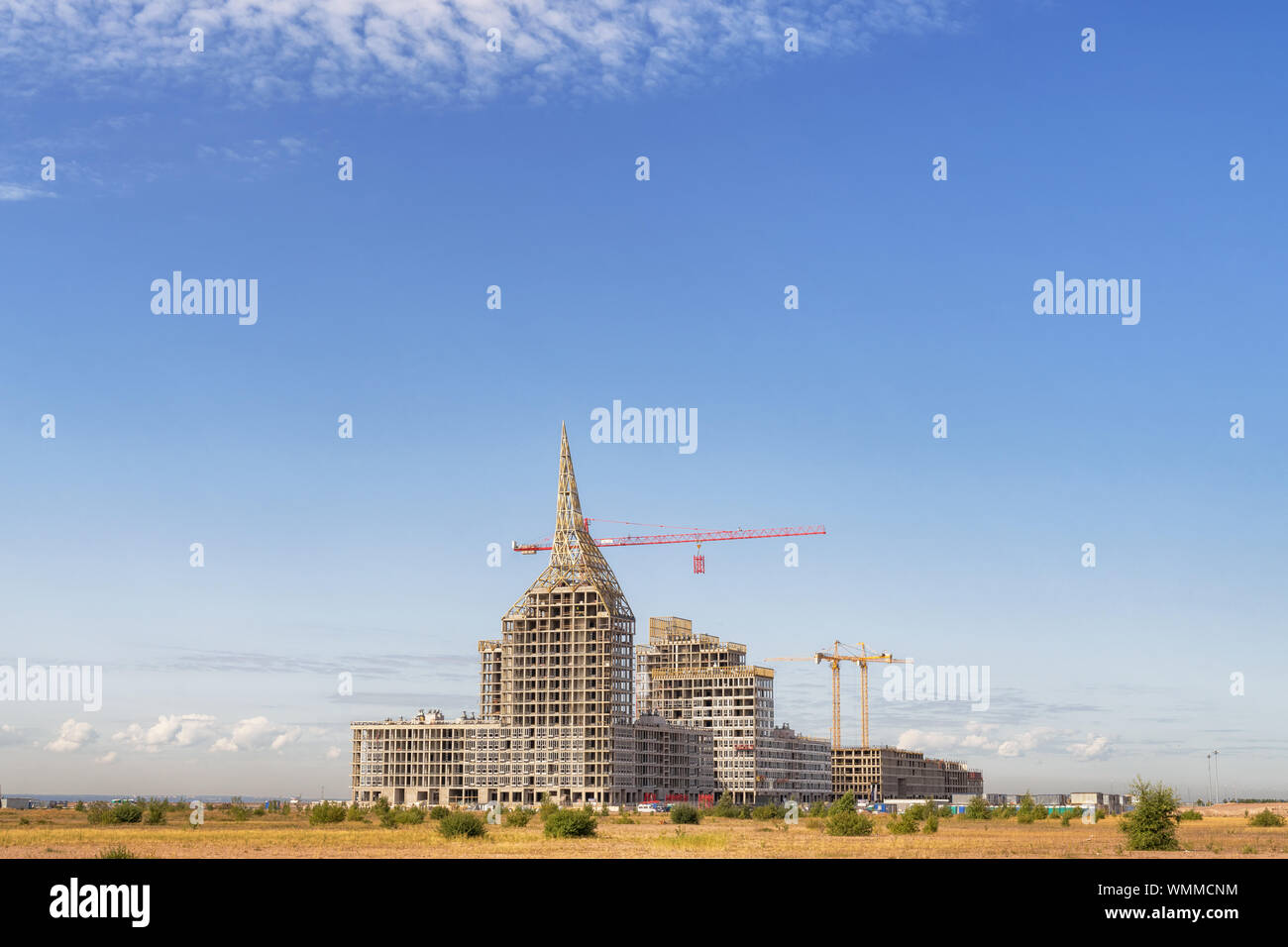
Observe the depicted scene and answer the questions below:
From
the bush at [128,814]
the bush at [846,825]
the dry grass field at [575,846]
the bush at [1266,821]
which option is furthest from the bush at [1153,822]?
the bush at [128,814]

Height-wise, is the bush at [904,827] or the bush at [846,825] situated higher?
the bush at [846,825]

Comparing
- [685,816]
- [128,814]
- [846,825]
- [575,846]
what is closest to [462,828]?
[575,846]

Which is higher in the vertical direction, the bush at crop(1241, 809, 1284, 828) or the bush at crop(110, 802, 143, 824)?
the bush at crop(110, 802, 143, 824)

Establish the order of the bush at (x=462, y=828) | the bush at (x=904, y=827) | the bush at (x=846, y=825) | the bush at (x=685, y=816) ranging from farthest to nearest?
the bush at (x=685, y=816), the bush at (x=904, y=827), the bush at (x=846, y=825), the bush at (x=462, y=828)

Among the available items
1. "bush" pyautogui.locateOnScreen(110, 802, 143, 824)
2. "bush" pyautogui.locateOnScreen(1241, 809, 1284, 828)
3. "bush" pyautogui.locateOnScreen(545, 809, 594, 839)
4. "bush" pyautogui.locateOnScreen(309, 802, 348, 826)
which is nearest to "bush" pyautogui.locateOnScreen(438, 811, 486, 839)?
"bush" pyautogui.locateOnScreen(545, 809, 594, 839)

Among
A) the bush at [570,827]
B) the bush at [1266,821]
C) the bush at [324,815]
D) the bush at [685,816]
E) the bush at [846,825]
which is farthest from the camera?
the bush at [685,816]

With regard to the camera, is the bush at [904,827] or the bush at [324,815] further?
the bush at [324,815]

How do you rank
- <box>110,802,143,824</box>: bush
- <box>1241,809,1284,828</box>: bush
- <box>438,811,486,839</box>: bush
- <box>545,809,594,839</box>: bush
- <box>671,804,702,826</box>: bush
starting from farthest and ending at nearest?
<box>671,804,702,826</box>: bush, <box>1241,809,1284,828</box>: bush, <box>110,802,143,824</box>: bush, <box>545,809,594,839</box>: bush, <box>438,811,486,839</box>: bush

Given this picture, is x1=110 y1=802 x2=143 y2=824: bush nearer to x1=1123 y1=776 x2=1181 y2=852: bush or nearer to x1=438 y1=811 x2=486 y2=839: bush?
x1=438 y1=811 x2=486 y2=839: bush

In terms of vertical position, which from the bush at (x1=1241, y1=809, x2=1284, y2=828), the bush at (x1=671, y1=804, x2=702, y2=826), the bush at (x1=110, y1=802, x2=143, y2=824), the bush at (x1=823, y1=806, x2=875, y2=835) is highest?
the bush at (x1=823, y1=806, x2=875, y2=835)

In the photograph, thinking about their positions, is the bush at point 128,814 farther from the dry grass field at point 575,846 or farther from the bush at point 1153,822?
the bush at point 1153,822
